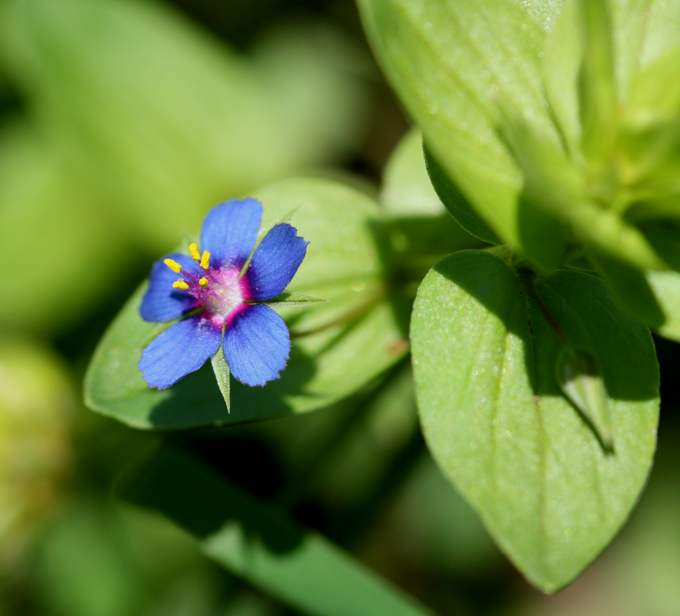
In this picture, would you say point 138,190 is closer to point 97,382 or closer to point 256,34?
point 256,34

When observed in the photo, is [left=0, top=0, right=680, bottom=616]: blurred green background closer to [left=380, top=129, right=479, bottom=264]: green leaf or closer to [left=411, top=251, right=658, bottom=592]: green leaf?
[left=380, top=129, right=479, bottom=264]: green leaf

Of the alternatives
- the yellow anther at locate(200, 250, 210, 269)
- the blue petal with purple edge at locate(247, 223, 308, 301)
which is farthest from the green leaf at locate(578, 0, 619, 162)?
the yellow anther at locate(200, 250, 210, 269)

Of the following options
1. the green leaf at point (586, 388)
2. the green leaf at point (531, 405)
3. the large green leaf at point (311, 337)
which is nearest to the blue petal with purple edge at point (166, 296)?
the large green leaf at point (311, 337)

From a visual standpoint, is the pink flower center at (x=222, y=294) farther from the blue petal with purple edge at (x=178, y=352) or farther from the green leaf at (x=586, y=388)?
the green leaf at (x=586, y=388)

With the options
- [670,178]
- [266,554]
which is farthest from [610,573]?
[670,178]

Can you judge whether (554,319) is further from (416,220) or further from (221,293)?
(221,293)
